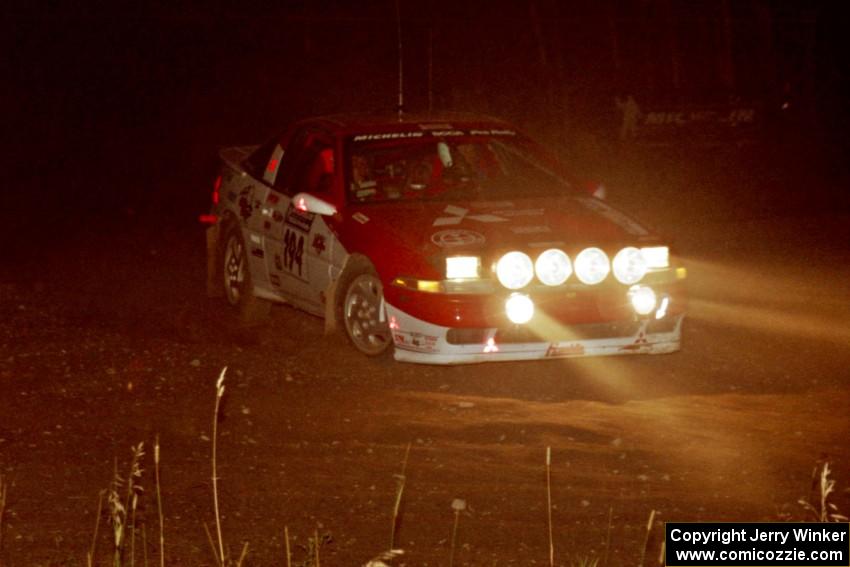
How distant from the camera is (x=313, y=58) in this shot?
17812mm

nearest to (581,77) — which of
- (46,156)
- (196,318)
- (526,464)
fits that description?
(46,156)

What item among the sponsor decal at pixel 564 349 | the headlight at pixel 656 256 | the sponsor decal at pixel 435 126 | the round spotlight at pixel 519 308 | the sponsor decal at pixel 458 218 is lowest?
the sponsor decal at pixel 564 349

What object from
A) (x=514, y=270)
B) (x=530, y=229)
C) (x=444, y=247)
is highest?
(x=530, y=229)

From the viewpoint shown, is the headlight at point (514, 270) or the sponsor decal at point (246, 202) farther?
the sponsor decal at point (246, 202)

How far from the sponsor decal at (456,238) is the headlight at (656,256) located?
90 centimetres

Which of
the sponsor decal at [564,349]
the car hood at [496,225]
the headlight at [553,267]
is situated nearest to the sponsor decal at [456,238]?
the car hood at [496,225]

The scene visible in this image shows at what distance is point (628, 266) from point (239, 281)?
3.12 meters

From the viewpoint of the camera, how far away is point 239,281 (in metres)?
10.4

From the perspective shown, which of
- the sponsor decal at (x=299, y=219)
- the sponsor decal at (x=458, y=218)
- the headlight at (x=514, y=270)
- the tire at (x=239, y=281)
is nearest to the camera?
the headlight at (x=514, y=270)

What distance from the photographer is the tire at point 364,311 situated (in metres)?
8.59

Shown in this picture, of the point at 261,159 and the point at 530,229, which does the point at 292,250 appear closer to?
the point at 261,159

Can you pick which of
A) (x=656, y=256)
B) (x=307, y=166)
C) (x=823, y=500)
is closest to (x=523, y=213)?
(x=656, y=256)

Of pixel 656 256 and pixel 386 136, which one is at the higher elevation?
pixel 386 136

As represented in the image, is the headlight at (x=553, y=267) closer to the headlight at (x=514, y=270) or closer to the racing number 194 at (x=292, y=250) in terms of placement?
the headlight at (x=514, y=270)
